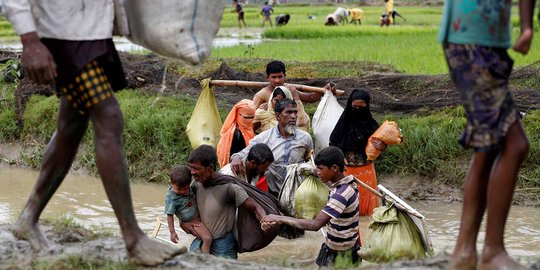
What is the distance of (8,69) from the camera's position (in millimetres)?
13195

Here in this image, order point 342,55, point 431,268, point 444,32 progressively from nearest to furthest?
point 444,32, point 431,268, point 342,55

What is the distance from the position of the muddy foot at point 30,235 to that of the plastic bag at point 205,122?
424 centimetres

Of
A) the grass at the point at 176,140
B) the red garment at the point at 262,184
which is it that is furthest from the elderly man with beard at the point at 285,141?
the grass at the point at 176,140

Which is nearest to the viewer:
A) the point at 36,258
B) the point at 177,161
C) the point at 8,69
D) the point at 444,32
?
the point at 444,32

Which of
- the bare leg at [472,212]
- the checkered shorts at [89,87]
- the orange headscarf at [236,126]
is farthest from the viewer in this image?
the orange headscarf at [236,126]

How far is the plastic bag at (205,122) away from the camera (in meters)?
8.37

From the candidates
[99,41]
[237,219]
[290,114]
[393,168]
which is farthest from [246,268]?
[393,168]

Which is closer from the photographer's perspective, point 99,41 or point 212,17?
point 99,41

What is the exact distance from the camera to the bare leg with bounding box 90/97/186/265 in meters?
3.78

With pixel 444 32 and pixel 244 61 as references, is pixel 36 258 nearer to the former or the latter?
pixel 444 32

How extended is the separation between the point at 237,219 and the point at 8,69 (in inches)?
318

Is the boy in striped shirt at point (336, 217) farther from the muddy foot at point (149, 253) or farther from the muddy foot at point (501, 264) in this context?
the muddy foot at point (501, 264)

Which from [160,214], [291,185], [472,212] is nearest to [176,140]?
[160,214]

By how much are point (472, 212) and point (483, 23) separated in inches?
28.4
